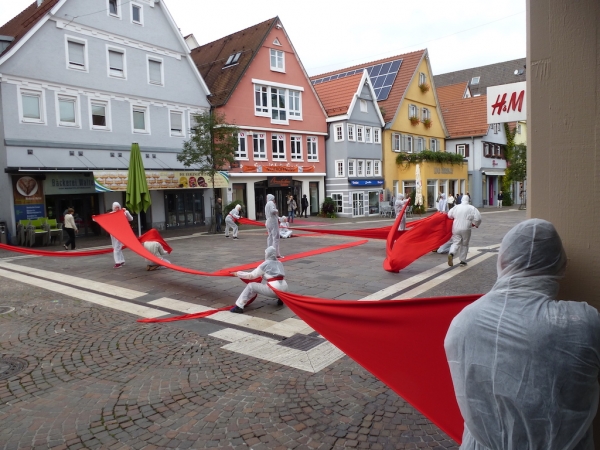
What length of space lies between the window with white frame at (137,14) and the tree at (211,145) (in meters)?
6.47

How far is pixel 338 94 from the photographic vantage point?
124ft

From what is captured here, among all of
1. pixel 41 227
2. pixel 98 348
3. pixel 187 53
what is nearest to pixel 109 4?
pixel 187 53

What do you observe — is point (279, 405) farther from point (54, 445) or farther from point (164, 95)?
point (164, 95)

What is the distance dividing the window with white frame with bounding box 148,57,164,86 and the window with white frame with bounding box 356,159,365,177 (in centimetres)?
1667

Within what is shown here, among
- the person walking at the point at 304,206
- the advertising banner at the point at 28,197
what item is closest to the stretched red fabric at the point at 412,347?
the advertising banner at the point at 28,197

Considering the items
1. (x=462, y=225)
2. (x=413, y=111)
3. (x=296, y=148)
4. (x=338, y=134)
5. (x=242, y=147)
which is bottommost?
(x=462, y=225)

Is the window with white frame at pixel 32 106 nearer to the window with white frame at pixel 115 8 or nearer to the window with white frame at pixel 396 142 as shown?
the window with white frame at pixel 115 8

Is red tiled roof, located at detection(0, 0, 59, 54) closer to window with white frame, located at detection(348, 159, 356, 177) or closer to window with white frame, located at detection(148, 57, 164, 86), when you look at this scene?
window with white frame, located at detection(148, 57, 164, 86)

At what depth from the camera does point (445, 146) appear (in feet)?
158

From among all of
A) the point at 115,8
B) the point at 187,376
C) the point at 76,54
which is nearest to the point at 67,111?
the point at 76,54

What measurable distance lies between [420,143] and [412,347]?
139ft

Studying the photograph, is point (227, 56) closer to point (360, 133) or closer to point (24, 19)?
point (360, 133)

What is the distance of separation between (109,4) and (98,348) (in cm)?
2254

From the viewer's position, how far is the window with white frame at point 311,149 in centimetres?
3516
